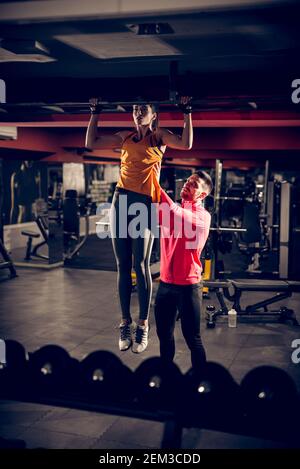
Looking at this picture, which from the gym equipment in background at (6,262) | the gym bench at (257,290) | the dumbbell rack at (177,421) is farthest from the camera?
the gym equipment in background at (6,262)

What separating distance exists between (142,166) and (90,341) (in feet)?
8.06

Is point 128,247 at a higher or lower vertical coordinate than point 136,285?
higher

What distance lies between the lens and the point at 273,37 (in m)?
3.17

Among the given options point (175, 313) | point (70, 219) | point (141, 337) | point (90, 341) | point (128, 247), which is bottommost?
point (90, 341)

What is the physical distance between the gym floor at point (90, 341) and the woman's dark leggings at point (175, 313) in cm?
46

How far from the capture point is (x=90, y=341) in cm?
500

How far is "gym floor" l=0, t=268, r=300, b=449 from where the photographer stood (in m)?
3.12

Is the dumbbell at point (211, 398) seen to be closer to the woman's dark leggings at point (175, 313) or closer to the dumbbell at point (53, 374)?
the woman's dark leggings at point (175, 313)

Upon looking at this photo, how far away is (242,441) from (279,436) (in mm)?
626

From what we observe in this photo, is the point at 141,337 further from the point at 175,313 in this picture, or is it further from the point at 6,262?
the point at 6,262

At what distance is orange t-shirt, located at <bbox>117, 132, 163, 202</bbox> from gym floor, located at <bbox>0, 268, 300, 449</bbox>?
1.39m

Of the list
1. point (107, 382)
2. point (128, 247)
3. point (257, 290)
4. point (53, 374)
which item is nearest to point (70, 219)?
point (257, 290)

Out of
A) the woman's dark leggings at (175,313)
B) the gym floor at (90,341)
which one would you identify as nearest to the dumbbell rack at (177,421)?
the gym floor at (90,341)

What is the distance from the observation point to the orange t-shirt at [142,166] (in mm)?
3006
